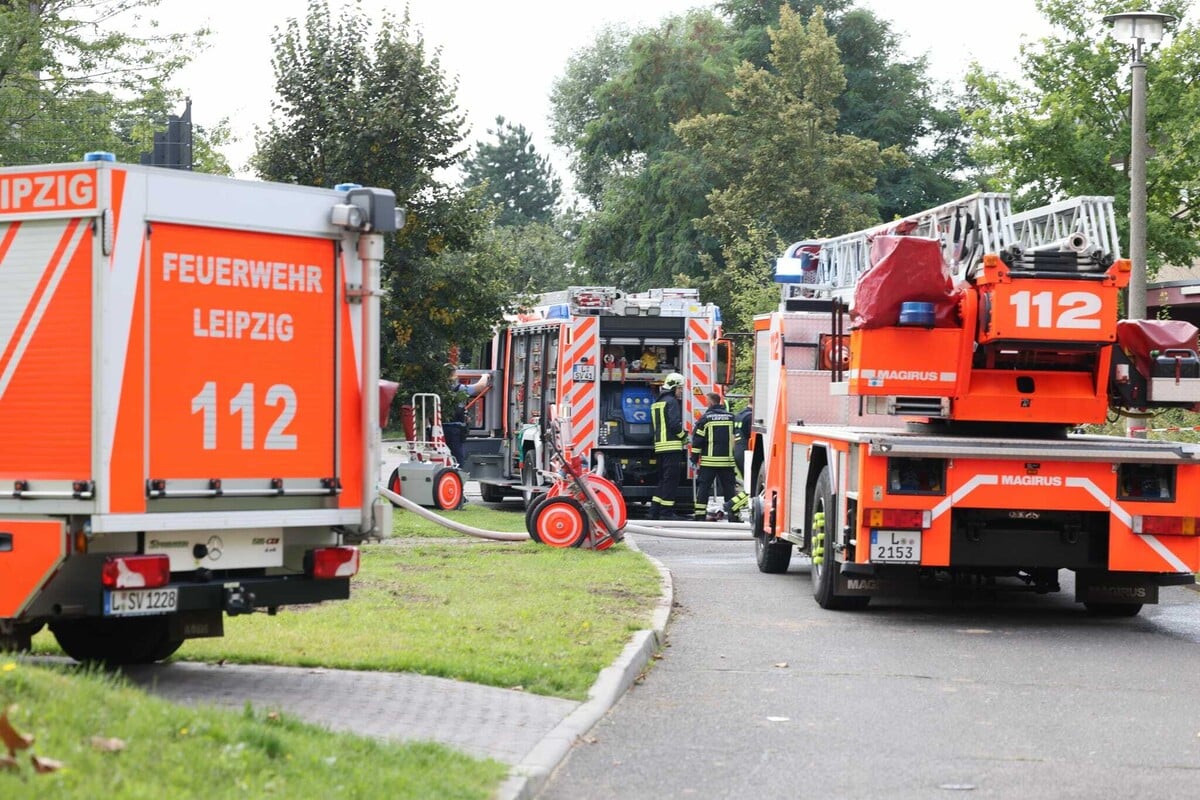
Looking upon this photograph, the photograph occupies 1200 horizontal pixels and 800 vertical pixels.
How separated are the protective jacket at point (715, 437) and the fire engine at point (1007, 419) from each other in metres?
8.59

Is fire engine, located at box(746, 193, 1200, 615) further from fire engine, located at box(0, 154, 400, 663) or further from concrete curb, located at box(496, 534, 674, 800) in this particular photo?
fire engine, located at box(0, 154, 400, 663)

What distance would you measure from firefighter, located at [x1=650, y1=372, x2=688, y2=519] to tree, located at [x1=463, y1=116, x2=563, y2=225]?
97993 mm

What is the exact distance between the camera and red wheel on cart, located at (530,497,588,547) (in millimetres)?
17984

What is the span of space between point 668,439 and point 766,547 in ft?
23.2

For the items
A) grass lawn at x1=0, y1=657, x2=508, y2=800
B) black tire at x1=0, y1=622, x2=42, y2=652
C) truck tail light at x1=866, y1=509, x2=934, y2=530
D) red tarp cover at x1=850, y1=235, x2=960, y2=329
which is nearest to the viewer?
grass lawn at x1=0, y1=657, x2=508, y2=800

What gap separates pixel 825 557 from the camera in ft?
45.8

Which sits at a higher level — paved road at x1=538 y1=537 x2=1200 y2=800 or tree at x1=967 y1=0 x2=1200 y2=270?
tree at x1=967 y1=0 x2=1200 y2=270

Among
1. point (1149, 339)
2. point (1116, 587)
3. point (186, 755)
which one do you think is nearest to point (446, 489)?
point (1116, 587)

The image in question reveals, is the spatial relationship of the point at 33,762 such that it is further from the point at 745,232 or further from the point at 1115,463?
the point at 745,232

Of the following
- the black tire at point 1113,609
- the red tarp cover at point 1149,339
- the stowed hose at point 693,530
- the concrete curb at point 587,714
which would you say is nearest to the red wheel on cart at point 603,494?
the stowed hose at point 693,530

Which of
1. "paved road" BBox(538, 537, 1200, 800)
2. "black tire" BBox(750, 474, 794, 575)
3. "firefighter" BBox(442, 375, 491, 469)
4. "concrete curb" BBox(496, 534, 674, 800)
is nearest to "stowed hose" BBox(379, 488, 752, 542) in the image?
"black tire" BBox(750, 474, 794, 575)

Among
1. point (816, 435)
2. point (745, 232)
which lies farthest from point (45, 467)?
point (745, 232)

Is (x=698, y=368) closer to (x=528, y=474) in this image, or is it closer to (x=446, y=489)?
(x=528, y=474)

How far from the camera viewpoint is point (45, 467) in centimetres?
849
